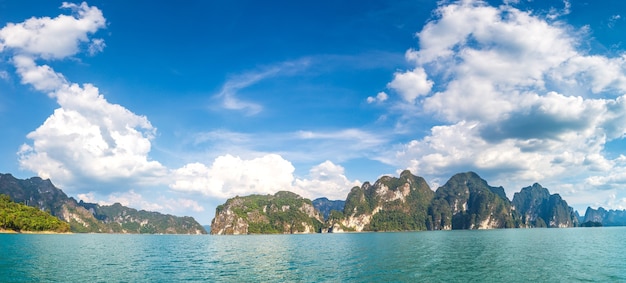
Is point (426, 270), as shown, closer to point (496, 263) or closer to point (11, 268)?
point (496, 263)

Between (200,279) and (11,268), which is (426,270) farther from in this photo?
(11,268)

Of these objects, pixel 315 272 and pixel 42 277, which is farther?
pixel 315 272

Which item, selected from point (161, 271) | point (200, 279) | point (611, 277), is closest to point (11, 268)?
point (161, 271)

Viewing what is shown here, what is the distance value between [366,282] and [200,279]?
73.0ft

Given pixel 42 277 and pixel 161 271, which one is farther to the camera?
pixel 161 271

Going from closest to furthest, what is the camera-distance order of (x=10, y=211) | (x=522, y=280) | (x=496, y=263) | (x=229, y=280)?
(x=522, y=280)
(x=229, y=280)
(x=496, y=263)
(x=10, y=211)

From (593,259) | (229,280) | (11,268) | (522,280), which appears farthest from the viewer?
(593,259)

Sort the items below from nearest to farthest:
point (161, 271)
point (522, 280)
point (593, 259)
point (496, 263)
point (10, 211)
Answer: point (522, 280) < point (161, 271) < point (496, 263) < point (593, 259) < point (10, 211)

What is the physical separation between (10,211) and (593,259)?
247 metres

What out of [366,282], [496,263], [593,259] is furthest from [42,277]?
[593,259]

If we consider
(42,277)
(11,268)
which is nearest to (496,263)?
(42,277)

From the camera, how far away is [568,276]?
47.7 meters

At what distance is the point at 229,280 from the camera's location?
48.3 meters

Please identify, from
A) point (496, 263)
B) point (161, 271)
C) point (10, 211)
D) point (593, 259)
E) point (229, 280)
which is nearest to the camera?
point (229, 280)
